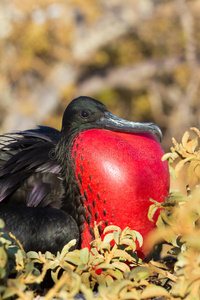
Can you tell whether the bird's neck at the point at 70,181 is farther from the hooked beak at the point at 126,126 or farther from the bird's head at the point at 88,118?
the hooked beak at the point at 126,126

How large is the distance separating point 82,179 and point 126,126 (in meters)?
0.31

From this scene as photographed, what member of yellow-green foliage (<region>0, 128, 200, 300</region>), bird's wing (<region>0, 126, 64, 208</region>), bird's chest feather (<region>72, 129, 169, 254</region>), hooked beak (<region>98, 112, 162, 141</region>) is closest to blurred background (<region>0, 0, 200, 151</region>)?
bird's wing (<region>0, 126, 64, 208</region>)

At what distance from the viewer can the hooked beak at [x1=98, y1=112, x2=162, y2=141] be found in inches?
81.8

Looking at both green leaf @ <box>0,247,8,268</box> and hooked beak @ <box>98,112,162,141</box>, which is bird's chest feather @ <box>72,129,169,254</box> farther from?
green leaf @ <box>0,247,8,268</box>

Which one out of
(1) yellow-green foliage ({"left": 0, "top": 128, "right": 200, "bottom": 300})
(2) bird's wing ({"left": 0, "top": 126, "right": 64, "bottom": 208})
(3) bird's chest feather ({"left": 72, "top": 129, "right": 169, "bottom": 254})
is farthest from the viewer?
(2) bird's wing ({"left": 0, "top": 126, "right": 64, "bottom": 208})

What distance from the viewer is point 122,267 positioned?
4.83 feet

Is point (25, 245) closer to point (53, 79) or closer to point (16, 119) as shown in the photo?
point (16, 119)

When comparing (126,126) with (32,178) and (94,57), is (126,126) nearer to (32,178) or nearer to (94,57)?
(32,178)

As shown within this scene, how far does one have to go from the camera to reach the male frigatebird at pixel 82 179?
75.1 inches

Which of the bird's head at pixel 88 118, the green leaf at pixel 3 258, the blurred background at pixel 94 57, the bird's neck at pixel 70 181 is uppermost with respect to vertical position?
the blurred background at pixel 94 57

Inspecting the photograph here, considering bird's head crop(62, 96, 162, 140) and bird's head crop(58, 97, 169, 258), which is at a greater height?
bird's head crop(62, 96, 162, 140)

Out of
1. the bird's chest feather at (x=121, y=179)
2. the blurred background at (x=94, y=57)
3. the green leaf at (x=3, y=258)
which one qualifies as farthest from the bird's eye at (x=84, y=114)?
the blurred background at (x=94, y=57)

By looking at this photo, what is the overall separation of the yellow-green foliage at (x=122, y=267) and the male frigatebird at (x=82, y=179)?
27cm

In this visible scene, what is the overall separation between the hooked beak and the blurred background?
24.1 ft
